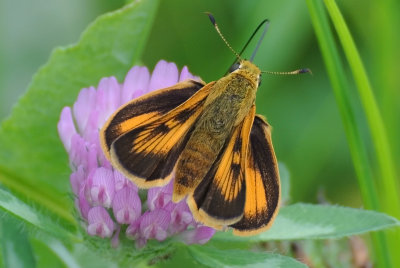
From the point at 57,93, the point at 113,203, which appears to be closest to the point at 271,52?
the point at 57,93

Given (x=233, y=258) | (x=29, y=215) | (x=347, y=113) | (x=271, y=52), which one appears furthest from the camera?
(x=271, y=52)

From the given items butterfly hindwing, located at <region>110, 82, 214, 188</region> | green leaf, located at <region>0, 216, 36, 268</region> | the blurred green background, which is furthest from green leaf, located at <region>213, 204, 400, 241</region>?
the blurred green background

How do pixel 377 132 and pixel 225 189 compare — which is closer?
pixel 225 189

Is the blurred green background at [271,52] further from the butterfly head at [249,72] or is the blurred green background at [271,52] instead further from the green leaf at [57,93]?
the butterfly head at [249,72]

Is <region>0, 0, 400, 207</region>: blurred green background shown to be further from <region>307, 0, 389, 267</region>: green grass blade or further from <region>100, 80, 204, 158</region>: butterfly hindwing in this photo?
<region>100, 80, 204, 158</region>: butterfly hindwing

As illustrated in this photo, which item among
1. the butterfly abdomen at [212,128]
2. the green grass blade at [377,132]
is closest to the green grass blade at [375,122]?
the green grass blade at [377,132]

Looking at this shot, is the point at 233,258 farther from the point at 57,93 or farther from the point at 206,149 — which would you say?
the point at 57,93
